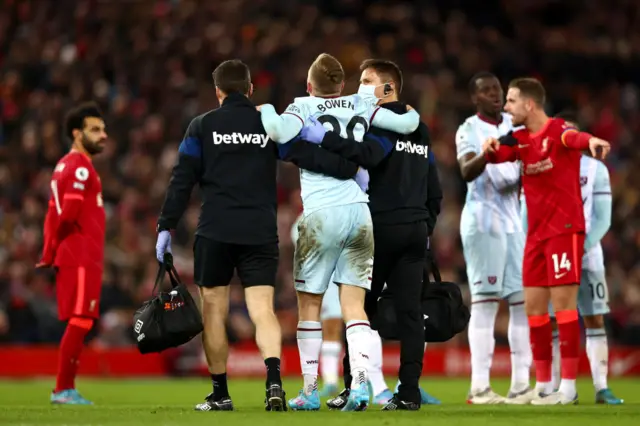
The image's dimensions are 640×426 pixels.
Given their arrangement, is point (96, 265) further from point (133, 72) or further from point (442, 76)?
point (442, 76)

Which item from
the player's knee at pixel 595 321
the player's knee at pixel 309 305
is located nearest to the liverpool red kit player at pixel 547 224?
the player's knee at pixel 595 321

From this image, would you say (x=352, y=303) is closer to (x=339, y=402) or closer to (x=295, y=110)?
(x=339, y=402)

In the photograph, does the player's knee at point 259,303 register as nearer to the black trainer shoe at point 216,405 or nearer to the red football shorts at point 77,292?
the black trainer shoe at point 216,405

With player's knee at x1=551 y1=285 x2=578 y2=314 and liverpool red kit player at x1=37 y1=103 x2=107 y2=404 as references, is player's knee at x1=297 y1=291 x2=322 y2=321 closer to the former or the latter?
player's knee at x1=551 y1=285 x2=578 y2=314

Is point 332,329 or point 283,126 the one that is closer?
point 283,126

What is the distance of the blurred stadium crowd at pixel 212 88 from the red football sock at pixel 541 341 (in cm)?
843

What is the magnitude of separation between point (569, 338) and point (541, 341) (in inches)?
12.4

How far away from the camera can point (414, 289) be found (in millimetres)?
9141

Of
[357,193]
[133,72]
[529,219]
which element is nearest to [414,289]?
[357,193]

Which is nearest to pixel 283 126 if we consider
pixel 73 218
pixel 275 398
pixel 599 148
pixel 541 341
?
pixel 275 398

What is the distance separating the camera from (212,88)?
862 inches

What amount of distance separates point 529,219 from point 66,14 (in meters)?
15.1

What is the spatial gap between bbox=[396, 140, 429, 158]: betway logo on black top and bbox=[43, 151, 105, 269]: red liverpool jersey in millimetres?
3330

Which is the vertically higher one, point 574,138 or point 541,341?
point 574,138
